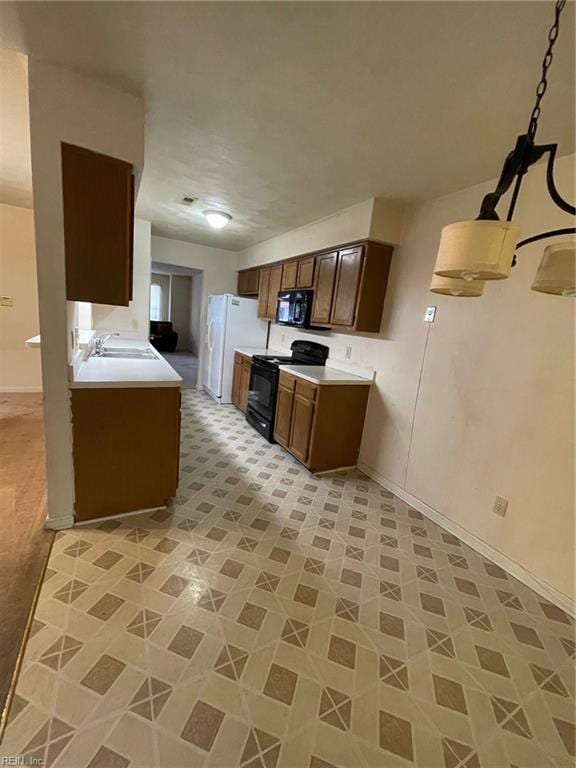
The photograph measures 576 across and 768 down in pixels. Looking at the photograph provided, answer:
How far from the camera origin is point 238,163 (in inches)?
91.7

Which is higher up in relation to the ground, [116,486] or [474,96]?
[474,96]

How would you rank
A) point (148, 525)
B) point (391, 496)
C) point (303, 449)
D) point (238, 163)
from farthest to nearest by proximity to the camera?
point (303, 449) < point (391, 496) < point (238, 163) < point (148, 525)

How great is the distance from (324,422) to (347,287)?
4.18 feet

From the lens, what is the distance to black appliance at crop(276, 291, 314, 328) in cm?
355

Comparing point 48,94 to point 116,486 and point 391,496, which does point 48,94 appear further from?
point 391,496

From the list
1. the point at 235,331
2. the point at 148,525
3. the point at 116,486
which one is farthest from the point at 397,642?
the point at 235,331

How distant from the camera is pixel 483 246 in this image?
0.93 m

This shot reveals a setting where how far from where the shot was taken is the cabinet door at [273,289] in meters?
4.23

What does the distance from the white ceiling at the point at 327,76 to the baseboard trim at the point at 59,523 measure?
A: 2.42 meters

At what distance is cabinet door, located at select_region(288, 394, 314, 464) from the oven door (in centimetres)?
45

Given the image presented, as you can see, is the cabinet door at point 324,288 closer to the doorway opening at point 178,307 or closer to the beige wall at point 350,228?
the beige wall at point 350,228

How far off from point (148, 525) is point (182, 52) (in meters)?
2.52

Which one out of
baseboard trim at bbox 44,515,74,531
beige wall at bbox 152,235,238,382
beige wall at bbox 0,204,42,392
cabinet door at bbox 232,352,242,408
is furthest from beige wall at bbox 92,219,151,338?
baseboard trim at bbox 44,515,74,531

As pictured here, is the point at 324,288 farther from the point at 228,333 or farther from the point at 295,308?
the point at 228,333
